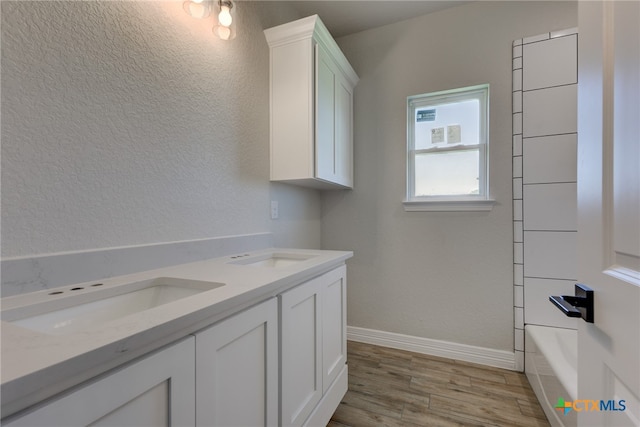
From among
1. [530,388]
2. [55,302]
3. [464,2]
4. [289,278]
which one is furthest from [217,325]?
[464,2]

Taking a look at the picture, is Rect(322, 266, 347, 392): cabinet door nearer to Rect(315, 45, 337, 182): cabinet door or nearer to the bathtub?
Rect(315, 45, 337, 182): cabinet door

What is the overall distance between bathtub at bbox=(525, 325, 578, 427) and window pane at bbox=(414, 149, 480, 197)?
1.06 m

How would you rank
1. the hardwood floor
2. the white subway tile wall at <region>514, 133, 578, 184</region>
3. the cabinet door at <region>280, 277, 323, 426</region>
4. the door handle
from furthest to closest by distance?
the white subway tile wall at <region>514, 133, 578, 184</region>, the hardwood floor, the cabinet door at <region>280, 277, 323, 426</region>, the door handle

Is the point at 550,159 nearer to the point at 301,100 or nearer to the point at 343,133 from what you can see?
the point at 343,133

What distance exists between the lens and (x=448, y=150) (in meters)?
2.22

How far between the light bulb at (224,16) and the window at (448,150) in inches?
60.6

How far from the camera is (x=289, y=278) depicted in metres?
0.98

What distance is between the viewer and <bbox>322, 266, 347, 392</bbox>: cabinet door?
1327 millimetres

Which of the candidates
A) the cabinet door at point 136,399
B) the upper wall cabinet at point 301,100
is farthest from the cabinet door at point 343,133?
the cabinet door at point 136,399

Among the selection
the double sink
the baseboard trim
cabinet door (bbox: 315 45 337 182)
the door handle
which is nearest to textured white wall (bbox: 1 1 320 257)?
the double sink

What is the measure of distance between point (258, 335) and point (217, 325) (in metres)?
0.21

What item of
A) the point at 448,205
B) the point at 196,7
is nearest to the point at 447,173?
the point at 448,205

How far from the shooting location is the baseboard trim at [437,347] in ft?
6.52

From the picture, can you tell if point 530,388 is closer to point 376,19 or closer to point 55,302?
point 55,302
